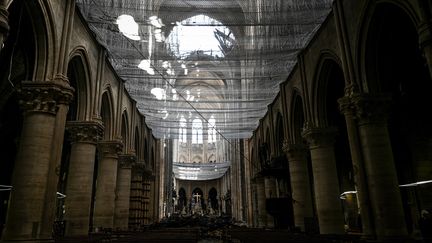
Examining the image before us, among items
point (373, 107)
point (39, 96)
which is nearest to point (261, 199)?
point (373, 107)

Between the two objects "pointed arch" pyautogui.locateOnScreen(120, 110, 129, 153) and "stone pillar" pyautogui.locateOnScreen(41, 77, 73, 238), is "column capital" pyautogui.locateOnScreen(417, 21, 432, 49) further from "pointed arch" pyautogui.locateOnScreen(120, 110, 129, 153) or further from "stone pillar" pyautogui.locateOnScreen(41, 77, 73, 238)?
"pointed arch" pyautogui.locateOnScreen(120, 110, 129, 153)

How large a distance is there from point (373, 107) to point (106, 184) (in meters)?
13.1

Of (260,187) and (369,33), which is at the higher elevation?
(369,33)

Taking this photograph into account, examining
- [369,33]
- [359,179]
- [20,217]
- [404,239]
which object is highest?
[369,33]

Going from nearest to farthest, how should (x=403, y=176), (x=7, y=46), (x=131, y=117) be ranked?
1. (x=7, y=46)
2. (x=403, y=176)
3. (x=131, y=117)

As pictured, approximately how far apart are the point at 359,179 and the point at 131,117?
1561cm

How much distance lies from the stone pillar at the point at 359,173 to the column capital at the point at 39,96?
30.1 feet

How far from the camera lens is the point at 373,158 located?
9773mm

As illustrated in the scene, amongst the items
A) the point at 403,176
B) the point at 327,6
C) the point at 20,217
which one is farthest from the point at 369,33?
the point at 20,217

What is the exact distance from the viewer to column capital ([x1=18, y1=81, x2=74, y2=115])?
9406mm

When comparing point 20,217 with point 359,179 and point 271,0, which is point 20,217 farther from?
point 271,0

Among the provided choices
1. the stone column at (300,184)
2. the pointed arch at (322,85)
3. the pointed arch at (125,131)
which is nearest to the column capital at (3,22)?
the pointed arch at (322,85)

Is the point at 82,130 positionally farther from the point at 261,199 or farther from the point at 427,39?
the point at 261,199

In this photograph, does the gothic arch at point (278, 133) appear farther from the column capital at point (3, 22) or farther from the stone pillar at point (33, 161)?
the column capital at point (3, 22)
